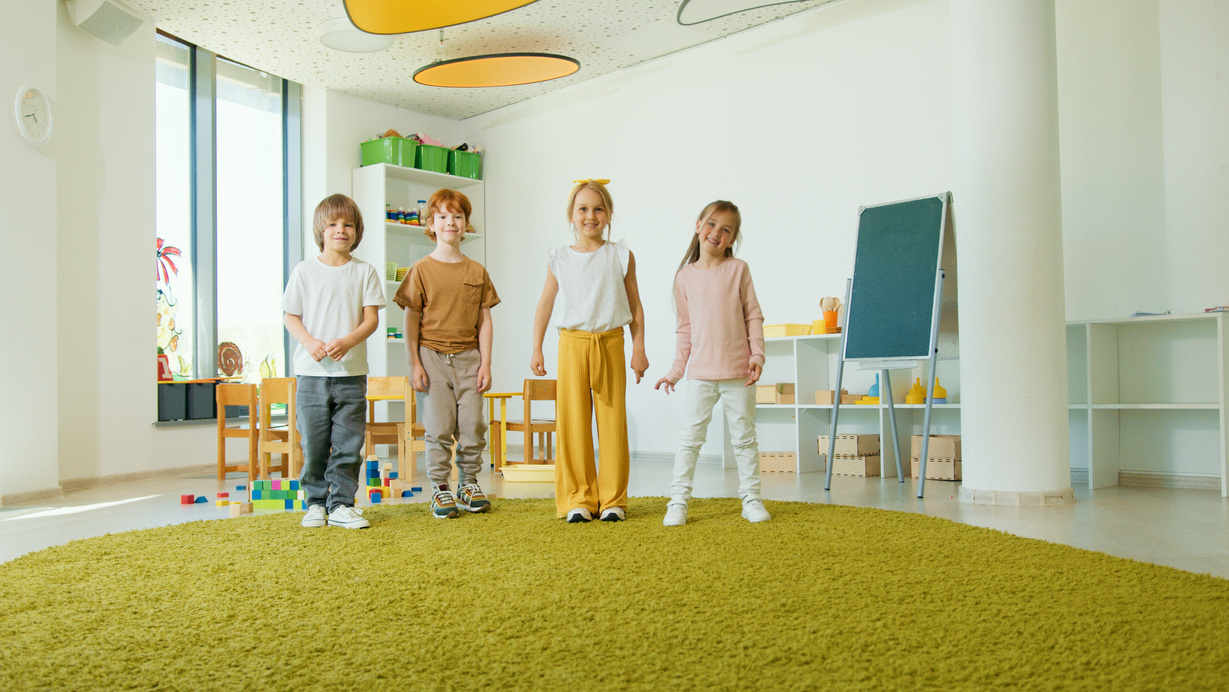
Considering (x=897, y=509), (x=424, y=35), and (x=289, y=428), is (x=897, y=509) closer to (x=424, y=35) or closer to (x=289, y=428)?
(x=289, y=428)

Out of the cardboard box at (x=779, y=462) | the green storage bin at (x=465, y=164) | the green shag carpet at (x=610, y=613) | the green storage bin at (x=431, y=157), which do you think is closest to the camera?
the green shag carpet at (x=610, y=613)

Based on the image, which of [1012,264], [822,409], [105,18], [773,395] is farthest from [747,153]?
[105,18]

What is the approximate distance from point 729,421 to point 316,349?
1.58m

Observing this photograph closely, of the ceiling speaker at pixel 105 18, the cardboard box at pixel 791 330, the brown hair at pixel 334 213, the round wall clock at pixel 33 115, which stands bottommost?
the cardboard box at pixel 791 330

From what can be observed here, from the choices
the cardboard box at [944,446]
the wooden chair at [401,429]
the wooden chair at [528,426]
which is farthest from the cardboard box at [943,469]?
the wooden chair at [401,429]

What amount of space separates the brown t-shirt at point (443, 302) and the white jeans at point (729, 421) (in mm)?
982

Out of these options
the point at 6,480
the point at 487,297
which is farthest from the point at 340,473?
the point at 6,480

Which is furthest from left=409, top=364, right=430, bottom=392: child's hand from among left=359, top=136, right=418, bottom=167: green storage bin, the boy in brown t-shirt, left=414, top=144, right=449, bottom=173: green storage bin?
left=414, top=144, right=449, bottom=173: green storage bin

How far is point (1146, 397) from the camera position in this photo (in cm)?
483

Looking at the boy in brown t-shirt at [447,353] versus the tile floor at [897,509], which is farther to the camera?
the boy in brown t-shirt at [447,353]

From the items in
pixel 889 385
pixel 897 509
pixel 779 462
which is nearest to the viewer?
pixel 897 509

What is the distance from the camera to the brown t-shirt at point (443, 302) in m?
3.65

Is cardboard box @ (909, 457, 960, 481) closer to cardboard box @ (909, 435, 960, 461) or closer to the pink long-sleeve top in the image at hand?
cardboard box @ (909, 435, 960, 461)

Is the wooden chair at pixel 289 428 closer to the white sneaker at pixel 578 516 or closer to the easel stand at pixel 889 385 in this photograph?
the white sneaker at pixel 578 516
